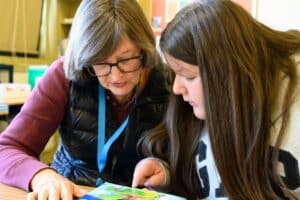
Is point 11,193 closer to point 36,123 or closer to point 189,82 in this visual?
point 36,123

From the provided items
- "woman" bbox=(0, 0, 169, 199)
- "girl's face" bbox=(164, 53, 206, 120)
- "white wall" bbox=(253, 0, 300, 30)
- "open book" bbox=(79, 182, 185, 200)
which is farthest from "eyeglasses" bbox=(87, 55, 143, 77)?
"white wall" bbox=(253, 0, 300, 30)

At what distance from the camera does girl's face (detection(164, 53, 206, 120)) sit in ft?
2.64

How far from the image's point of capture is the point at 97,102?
3.84ft

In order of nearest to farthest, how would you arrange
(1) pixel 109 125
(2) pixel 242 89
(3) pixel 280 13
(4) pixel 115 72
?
1. (2) pixel 242 89
2. (4) pixel 115 72
3. (1) pixel 109 125
4. (3) pixel 280 13

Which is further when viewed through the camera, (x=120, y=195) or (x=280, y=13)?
(x=280, y=13)

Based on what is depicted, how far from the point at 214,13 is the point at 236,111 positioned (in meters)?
0.20

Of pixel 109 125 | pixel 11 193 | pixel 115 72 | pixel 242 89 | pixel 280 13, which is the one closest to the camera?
pixel 242 89

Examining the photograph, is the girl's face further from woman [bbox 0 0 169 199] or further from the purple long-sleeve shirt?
A: the purple long-sleeve shirt

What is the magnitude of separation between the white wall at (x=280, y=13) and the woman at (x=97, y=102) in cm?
128

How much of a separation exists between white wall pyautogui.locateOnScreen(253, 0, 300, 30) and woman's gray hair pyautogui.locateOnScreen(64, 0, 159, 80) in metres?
1.29

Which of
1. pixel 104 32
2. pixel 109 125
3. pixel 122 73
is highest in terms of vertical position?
pixel 104 32

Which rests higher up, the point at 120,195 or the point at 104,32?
the point at 104,32

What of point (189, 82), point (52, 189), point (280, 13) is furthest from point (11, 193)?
point (280, 13)

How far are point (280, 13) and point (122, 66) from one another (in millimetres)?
1501
